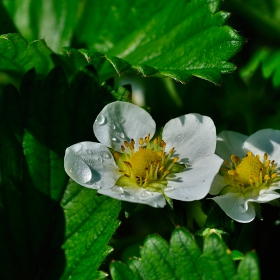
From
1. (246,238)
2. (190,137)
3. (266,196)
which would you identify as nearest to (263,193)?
(266,196)

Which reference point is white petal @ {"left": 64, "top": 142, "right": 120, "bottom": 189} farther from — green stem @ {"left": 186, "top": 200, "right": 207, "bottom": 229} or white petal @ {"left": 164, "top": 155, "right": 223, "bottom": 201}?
green stem @ {"left": 186, "top": 200, "right": 207, "bottom": 229}

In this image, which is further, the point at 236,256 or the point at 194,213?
the point at 194,213

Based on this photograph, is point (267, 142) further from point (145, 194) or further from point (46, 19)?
point (46, 19)

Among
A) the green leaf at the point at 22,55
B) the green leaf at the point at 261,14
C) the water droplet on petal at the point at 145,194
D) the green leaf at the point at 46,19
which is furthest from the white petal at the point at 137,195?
the green leaf at the point at 261,14

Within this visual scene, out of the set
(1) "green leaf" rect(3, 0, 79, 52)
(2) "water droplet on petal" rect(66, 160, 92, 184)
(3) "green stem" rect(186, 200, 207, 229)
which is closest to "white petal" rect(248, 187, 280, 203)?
(3) "green stem" rect(186, 200, 207, 229)

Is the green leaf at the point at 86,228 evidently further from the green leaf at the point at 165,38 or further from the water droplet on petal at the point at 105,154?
the green leaf at the point at 165,38

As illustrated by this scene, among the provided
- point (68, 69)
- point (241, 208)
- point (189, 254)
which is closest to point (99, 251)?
point (189, 254)

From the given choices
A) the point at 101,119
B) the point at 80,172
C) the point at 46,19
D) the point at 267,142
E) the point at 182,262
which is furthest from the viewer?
the point at 46,19
